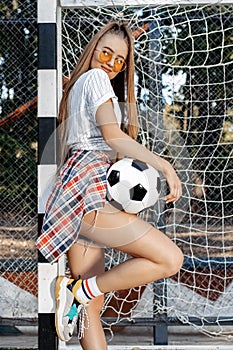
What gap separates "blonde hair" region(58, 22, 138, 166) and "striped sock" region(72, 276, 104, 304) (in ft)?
1.31

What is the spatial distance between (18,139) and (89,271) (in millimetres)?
1794

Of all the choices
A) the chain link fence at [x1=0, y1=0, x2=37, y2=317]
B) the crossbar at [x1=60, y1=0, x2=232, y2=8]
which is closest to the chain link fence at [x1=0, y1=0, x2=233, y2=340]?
the chain link fence at [x1=0, y1=0, x2=37, y2=317]

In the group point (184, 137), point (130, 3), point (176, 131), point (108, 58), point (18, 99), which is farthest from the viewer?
point (18, 99)

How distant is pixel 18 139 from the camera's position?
157 inches

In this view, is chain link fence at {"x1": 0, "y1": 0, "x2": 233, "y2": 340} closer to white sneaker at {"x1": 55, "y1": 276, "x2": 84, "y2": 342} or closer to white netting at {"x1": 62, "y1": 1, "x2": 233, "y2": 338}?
white netting at {"x1": 62, "y1": 1, "x2": 233, "y2": 338}

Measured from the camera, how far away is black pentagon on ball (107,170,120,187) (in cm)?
220

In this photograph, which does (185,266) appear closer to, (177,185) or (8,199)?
(8,199)

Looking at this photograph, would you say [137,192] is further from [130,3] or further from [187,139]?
[187,139]

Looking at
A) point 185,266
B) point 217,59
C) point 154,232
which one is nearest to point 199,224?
point 185,266

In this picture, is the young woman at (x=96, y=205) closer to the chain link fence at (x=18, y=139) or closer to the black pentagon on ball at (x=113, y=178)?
the black pentagon on ball at (x=113, y=178)

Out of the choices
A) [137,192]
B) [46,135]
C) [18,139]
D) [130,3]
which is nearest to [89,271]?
[137,192]

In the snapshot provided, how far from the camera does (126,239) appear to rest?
217 centimetres

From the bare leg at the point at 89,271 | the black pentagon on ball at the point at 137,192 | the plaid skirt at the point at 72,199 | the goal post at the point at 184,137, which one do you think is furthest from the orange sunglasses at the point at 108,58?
the goal post at the point at 184,137

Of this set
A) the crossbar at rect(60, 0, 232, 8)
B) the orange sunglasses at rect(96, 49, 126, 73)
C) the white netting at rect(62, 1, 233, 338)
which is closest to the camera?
the orange sunglasses at rect(96, 49, 126, 73)
